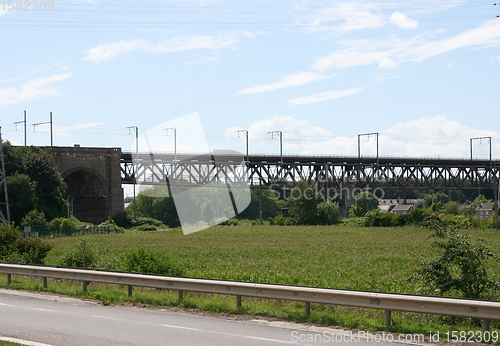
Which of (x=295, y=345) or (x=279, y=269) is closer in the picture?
(x=295, y=345)

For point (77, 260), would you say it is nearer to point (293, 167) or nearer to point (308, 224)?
point (308, 224)

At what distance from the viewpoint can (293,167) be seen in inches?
3789

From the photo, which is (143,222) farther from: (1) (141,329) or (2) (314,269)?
(1) (141,329)

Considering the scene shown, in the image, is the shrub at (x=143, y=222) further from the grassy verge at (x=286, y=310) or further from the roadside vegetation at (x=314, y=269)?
the grassy verge at (x=286, y=310)

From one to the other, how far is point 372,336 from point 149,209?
11410 centimetres

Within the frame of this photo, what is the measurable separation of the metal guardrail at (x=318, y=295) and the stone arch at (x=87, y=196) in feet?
227

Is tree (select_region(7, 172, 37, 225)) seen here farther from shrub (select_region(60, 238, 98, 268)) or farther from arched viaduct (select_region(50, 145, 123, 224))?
shrub (select_region(60, 238, 98, 268))

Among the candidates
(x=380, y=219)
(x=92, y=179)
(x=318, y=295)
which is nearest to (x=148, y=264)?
(x=318, y=295)

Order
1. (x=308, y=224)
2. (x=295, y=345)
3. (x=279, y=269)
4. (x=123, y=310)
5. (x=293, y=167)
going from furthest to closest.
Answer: (x=293, y=167), (x=308, y=224), (x=279, y=269), (x=123, y=310), (x=295, y=345)

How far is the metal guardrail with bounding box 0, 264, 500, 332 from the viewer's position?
9.20 metres

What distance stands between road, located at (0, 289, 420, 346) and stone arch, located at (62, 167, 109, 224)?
2807 inches

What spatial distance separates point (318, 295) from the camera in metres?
11.0

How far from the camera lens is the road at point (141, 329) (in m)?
9.30

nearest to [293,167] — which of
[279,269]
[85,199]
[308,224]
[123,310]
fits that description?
[308,224]
